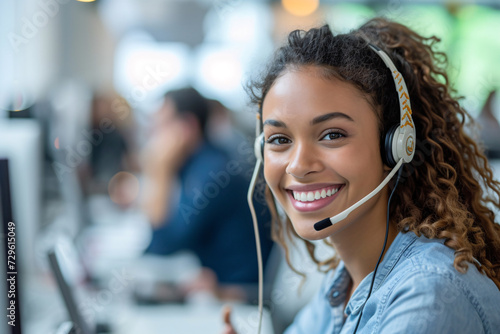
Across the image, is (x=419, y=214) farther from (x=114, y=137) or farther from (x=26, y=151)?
(x=114, y=137)

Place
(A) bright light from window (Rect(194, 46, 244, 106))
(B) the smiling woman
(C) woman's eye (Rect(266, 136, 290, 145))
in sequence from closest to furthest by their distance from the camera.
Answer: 1. (B) the smiling woman
2. (C) woman's eye (Rect(266, 136, 290, 145))
3. (A) bright light from window (Rect(194, 46, 244, 106))

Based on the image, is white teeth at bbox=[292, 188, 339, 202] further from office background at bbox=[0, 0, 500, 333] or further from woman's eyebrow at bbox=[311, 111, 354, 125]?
office background at bbox=[0, 0, 500, 333]

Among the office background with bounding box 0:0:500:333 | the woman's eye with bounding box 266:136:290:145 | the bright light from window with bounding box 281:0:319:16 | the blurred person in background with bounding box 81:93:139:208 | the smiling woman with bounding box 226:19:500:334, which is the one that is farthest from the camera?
the bright light from window with bounding box 281:0:319:16

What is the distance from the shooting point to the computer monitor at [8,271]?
75 centimetres

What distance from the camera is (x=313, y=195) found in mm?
861

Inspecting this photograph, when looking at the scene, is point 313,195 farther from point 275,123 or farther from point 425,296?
point 425,296

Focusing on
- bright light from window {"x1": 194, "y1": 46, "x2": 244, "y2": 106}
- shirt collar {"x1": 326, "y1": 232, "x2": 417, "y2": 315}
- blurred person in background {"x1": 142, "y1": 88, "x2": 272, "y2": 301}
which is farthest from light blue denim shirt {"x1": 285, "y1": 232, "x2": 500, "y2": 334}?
bright light from window {"x1": 194, "y1": 46, "x2": 244, "y2": 106}

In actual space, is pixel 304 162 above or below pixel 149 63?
above

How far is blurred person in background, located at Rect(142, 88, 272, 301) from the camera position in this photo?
1.89 metres

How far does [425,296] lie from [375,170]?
0.84 feet

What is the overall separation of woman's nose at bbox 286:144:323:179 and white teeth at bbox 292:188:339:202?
39 mm

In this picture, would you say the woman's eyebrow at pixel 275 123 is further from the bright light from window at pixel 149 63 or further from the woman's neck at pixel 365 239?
the bright light from window at pixel 149 63

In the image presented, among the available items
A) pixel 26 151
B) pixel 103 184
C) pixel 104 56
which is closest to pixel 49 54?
pixel 104 56

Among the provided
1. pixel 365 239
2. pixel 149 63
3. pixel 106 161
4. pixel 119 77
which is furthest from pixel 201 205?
pixel 119 77
